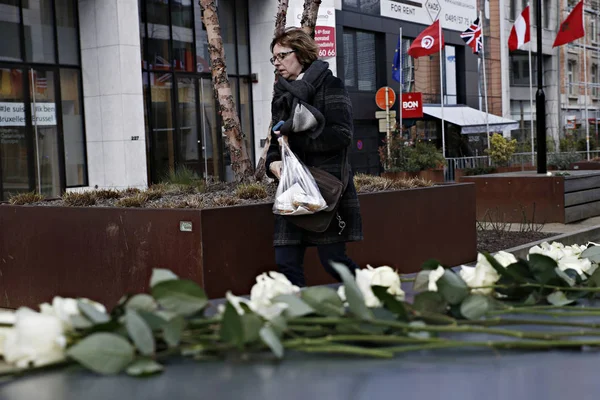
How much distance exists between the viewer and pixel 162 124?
21062 mm

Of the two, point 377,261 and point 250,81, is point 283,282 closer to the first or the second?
point 377,261

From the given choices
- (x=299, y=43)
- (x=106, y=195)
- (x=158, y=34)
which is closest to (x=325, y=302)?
(x=299, y=43)

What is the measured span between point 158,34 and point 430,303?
20032 millimetres

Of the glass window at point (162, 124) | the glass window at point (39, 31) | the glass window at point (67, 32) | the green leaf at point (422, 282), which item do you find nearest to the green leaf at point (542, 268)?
the green leaf at point (422, 282)

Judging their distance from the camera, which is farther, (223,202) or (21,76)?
(21,76)

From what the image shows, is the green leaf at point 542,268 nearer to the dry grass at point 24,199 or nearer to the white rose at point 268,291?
the white rose at point 268,291

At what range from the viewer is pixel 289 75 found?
219 inches

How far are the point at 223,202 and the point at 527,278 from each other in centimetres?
531

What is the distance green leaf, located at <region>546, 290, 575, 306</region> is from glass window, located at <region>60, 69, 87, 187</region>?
1785cm

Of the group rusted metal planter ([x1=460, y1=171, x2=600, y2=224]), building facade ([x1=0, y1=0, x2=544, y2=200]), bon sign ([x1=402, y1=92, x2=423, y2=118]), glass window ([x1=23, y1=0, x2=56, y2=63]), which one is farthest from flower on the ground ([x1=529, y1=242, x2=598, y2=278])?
bon sign ([x1=402, y1=92, x2=423, y2=118])

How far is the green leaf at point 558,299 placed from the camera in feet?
6.23

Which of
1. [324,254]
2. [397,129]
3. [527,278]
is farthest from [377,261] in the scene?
[397,129]

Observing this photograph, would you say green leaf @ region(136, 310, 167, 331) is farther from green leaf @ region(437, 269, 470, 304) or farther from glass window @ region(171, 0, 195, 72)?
glass window @ region(171, 0, 195, 72)

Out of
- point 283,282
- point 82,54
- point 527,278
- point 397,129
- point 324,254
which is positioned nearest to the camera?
point 283,282
